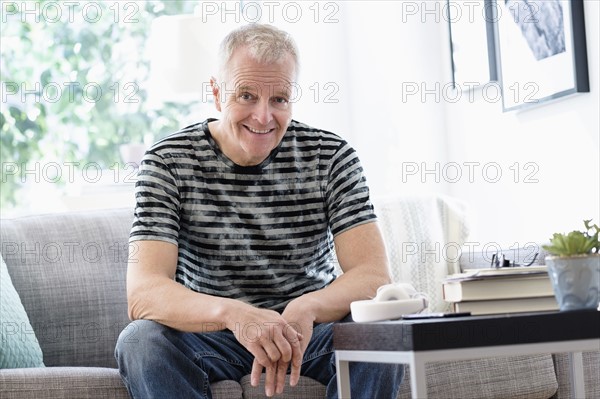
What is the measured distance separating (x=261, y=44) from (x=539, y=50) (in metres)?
1.40

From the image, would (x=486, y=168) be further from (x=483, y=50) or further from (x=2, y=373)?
(x=2, y=373)

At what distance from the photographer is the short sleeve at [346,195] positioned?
2.08 m

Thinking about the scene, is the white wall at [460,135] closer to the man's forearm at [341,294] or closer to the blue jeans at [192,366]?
the man's forearm at [341,294]

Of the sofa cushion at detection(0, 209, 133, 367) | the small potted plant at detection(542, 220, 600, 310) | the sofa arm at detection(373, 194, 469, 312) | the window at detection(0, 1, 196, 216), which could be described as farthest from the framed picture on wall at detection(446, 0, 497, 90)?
the small potted plant at detection(542, 220, 600, 310)

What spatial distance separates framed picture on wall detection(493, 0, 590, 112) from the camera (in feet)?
9.54

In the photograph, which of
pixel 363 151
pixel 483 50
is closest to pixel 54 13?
pixel 363 151

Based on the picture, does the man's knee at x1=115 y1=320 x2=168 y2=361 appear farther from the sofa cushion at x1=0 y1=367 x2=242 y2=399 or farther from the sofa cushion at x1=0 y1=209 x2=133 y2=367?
the sofa cushion at x1=0 y1=209 x2=133 y2=367

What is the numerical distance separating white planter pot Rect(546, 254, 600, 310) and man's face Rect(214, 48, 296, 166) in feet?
2.71

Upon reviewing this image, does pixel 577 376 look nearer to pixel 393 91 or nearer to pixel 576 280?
pixel 576 280

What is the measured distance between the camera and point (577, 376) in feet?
5.72

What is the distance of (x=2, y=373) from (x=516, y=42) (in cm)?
216

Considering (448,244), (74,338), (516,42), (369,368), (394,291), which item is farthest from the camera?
(516,42)

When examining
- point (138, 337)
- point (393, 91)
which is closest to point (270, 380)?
point (138, 337)

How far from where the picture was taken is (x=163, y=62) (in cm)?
362
